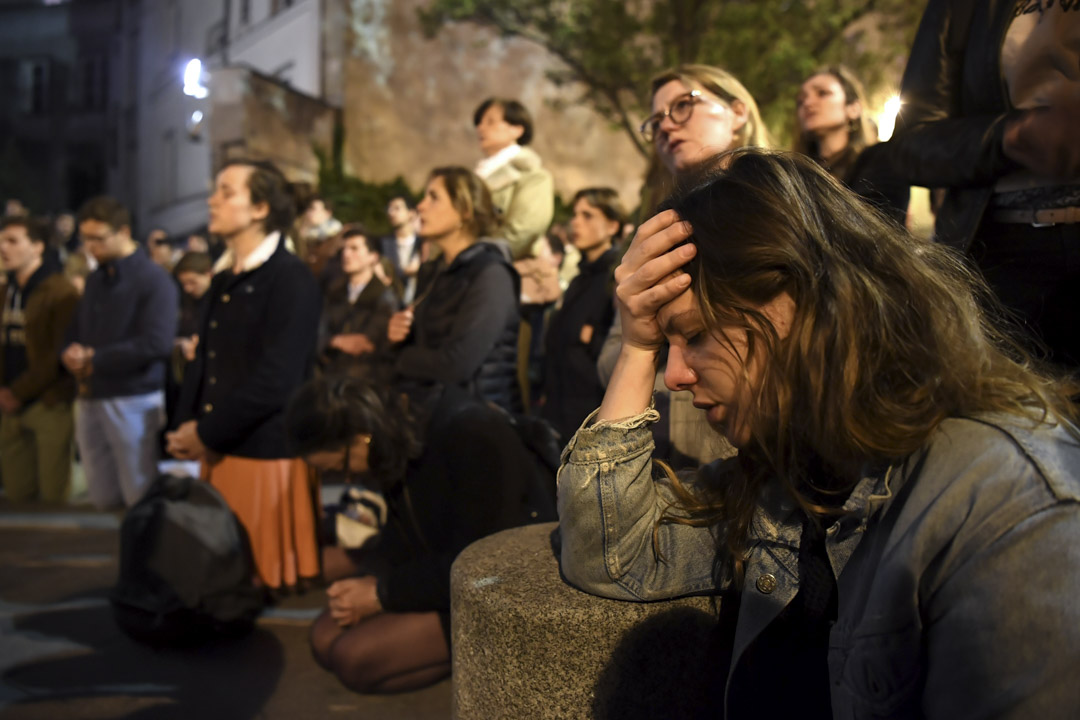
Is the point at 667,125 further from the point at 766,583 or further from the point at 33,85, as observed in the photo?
the point at 33,85

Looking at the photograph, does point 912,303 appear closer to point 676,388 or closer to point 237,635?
point 676,388

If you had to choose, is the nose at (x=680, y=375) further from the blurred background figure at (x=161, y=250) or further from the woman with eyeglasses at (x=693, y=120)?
the blurred background figure at (x=161, y=250)

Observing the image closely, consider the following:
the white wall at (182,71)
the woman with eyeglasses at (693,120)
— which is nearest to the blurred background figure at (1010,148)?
the woman with eyeglasses at (693,120)

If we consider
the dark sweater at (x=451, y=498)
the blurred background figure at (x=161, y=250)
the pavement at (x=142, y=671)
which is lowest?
the pavement at (x=142, y=671)

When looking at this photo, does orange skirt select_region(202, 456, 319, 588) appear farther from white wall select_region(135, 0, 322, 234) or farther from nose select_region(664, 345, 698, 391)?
white wall select_region(135, 0, 322, 234)

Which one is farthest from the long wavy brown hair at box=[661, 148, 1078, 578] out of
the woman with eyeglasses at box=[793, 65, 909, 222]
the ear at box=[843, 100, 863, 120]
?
the ear at box=[843, 100, 863, 120]

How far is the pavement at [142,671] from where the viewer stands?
9.51 feet

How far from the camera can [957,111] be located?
2031 mm

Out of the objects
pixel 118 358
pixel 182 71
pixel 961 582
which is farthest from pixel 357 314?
pixel 182 71

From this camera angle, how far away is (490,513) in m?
2.62

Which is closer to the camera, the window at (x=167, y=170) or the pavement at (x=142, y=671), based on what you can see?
the pavement at (x=142, y=671)

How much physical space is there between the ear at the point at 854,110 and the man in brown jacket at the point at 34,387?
5241 millimetres

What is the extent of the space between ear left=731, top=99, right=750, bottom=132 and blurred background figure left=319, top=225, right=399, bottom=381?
298 centimetres

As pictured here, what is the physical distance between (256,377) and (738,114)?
232cm
